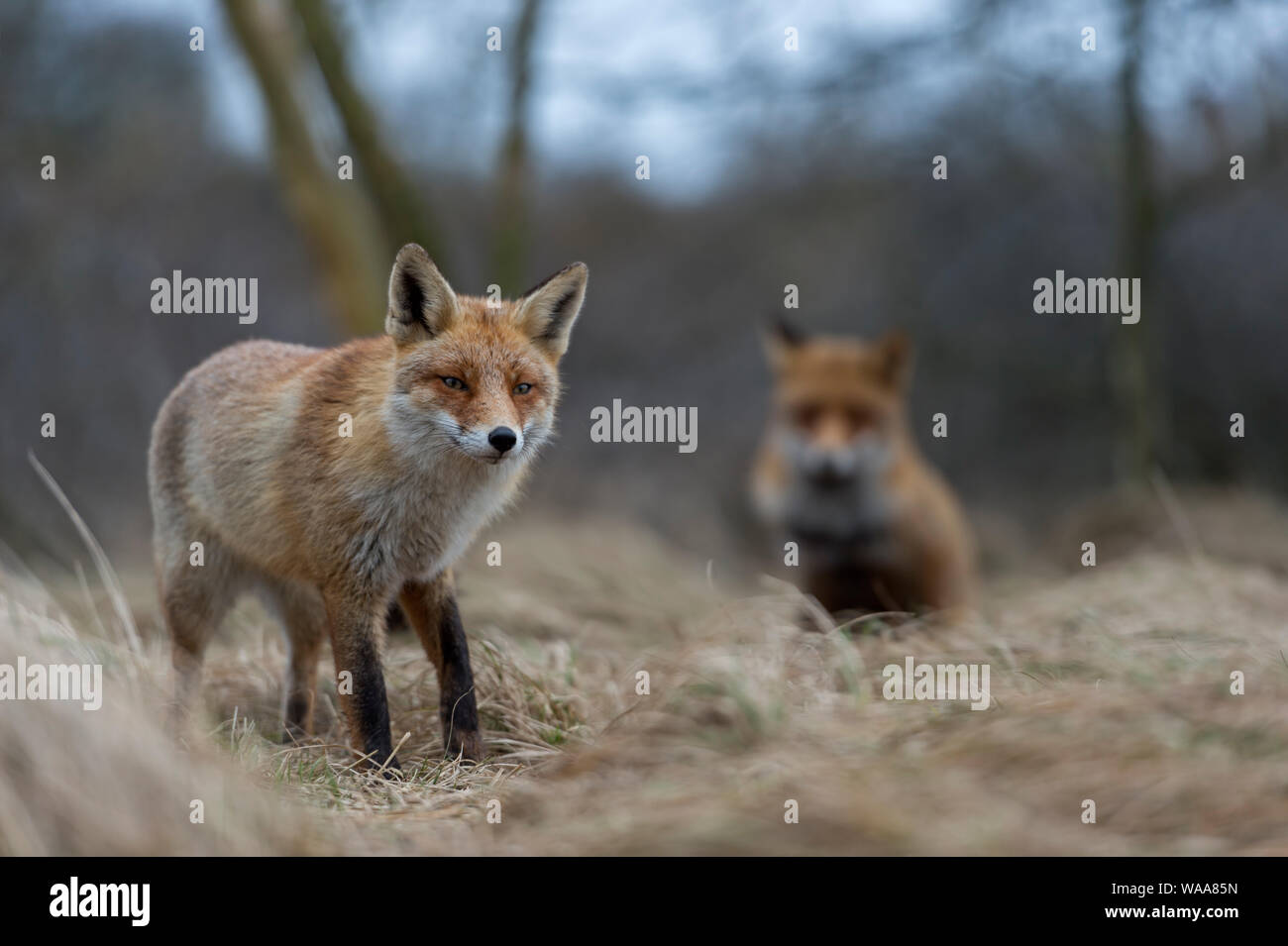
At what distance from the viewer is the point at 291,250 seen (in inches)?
652

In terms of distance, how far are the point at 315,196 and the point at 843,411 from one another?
3874mm

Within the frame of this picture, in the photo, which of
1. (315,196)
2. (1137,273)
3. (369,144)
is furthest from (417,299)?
(1137,273)

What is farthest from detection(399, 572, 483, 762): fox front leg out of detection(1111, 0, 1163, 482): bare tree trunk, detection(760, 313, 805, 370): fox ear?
detection(1111, 0, 1163, 482): bare tree trunk

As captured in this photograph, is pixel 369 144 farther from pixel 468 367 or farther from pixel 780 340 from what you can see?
pixel 468 367

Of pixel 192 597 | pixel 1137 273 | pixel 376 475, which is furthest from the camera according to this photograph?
pixel 1137 273

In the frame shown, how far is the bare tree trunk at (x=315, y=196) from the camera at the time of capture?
753 centimetres

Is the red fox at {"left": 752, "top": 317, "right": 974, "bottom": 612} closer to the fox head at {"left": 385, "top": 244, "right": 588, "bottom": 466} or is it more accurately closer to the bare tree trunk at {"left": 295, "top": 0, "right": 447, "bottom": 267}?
the bare tree trunk at {"left": 295, "top": 0, "right": 447, "bottom": 267}

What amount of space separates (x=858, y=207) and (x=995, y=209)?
9.13ft

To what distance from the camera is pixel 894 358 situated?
7.55m

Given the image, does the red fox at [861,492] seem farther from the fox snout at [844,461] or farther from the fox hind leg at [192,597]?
the fox hind leg at [192,597]

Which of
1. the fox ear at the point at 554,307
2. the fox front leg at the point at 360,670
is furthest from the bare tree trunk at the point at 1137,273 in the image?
the fox front leg at the point at 360,670
